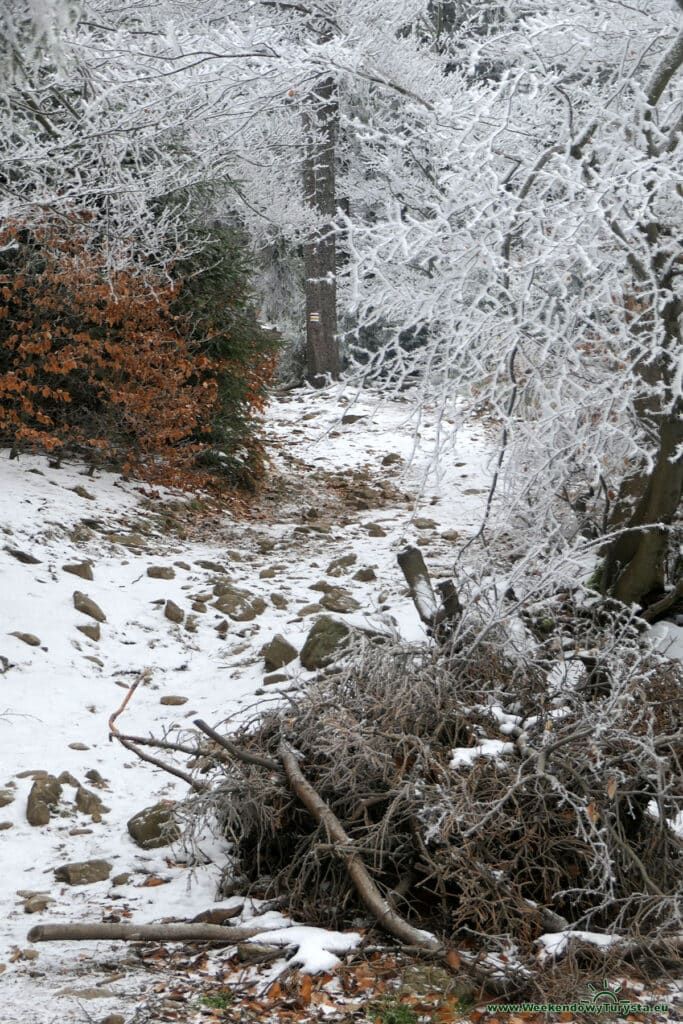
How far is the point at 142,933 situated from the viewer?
349 cm

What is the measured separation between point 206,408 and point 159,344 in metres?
0.84

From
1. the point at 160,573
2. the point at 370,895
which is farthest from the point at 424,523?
the point at 370,895

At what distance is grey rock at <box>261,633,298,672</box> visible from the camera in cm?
626

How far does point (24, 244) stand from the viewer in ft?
28.8

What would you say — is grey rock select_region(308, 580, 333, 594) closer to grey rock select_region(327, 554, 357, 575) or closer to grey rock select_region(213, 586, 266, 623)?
grey rock select_region(327, 554, 357, 575)

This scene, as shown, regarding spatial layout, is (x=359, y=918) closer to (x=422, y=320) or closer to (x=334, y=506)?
(x=422, y=320)

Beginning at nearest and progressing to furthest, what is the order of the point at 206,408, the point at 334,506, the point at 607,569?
the point at 607,569, the point at 206,408, the point at 334,506

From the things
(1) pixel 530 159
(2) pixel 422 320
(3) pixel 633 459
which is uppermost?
(1) pixel 530 159

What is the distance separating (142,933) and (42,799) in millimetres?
1330

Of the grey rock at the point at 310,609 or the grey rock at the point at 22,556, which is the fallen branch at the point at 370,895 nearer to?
the grey rock at the point at 310,609

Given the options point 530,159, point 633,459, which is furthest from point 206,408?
point 530,159

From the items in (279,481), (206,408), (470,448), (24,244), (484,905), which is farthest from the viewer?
(470,448)

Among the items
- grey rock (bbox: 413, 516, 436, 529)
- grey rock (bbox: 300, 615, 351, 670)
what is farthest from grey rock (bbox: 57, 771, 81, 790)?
grey rock (bbox: 413, 516, 436, 529)

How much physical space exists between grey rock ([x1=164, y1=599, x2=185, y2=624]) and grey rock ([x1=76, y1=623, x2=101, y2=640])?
23.4 inches
